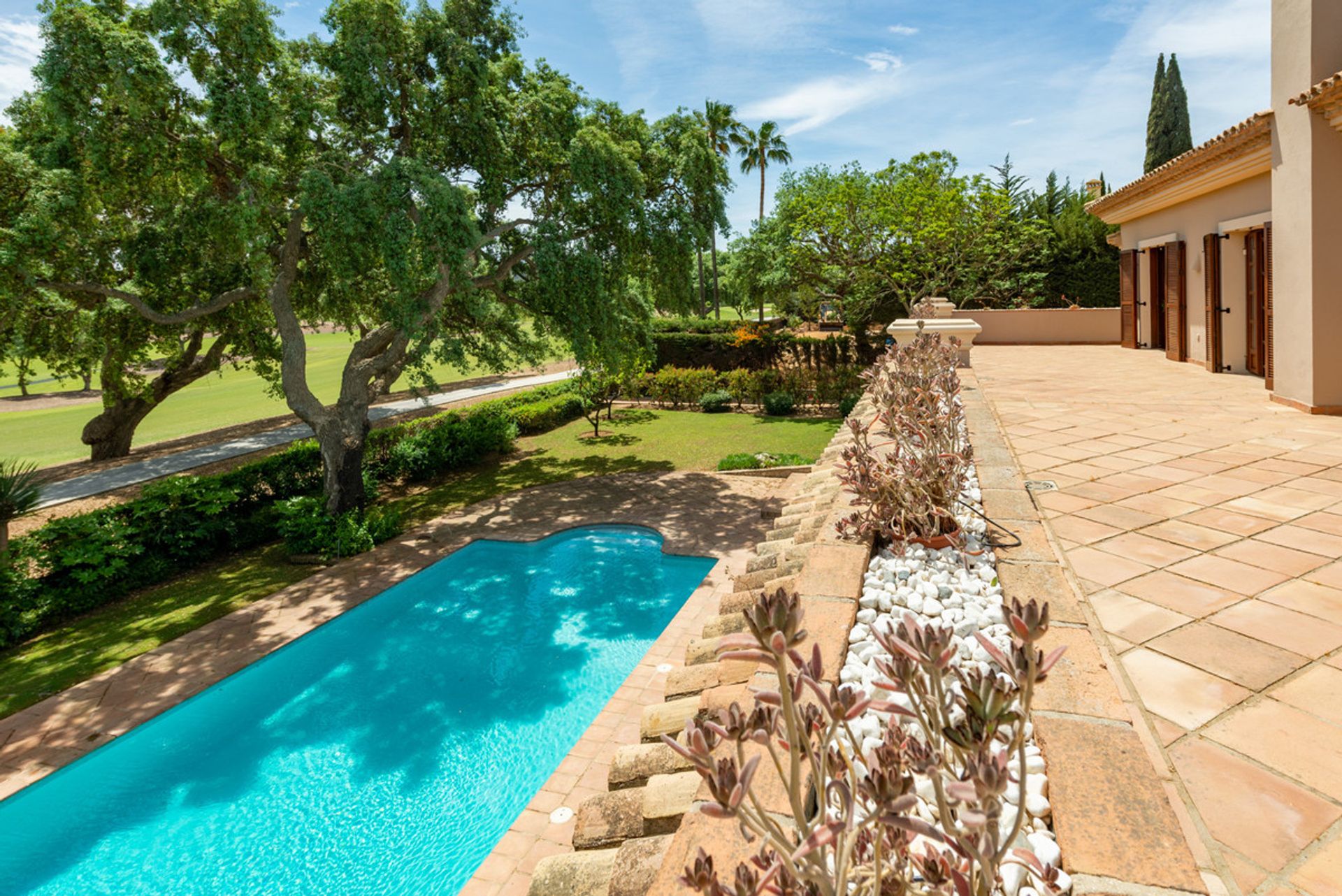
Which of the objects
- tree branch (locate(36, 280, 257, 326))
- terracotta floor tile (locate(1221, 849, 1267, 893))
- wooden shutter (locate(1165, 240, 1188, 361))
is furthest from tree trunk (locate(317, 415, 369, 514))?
wooden shutter (locate(1165, 240, 1188, 361))

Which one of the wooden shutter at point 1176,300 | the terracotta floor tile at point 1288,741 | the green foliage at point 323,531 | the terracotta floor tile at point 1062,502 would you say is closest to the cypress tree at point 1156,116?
the wooden shutter at point 1176,300

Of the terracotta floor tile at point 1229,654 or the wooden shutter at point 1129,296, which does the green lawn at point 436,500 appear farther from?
the terracotta floor tile at point 1229,654

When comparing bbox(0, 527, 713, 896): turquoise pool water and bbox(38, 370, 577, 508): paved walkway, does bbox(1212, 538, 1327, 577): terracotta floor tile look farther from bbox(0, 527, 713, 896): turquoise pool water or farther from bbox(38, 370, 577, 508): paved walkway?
bbox(38, 370, 577, 508): paved walkway

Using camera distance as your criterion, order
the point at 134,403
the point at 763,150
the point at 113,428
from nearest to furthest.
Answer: the point at 113,428
the point at 134,403
the point at 763,150

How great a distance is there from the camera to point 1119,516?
5.25 metres

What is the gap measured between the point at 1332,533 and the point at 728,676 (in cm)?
444

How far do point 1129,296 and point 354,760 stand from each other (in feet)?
63.9

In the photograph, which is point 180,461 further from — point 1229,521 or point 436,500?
point 1229,521

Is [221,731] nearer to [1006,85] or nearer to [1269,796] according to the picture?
[1269,796]

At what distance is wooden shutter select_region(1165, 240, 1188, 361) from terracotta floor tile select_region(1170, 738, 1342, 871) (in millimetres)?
15117

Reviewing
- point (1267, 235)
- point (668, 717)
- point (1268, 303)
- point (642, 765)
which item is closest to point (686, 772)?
point (642, 765)

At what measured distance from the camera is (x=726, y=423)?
2234cm

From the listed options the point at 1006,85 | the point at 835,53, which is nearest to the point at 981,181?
the point at 1006,85

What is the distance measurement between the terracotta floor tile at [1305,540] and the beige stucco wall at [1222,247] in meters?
8.96
